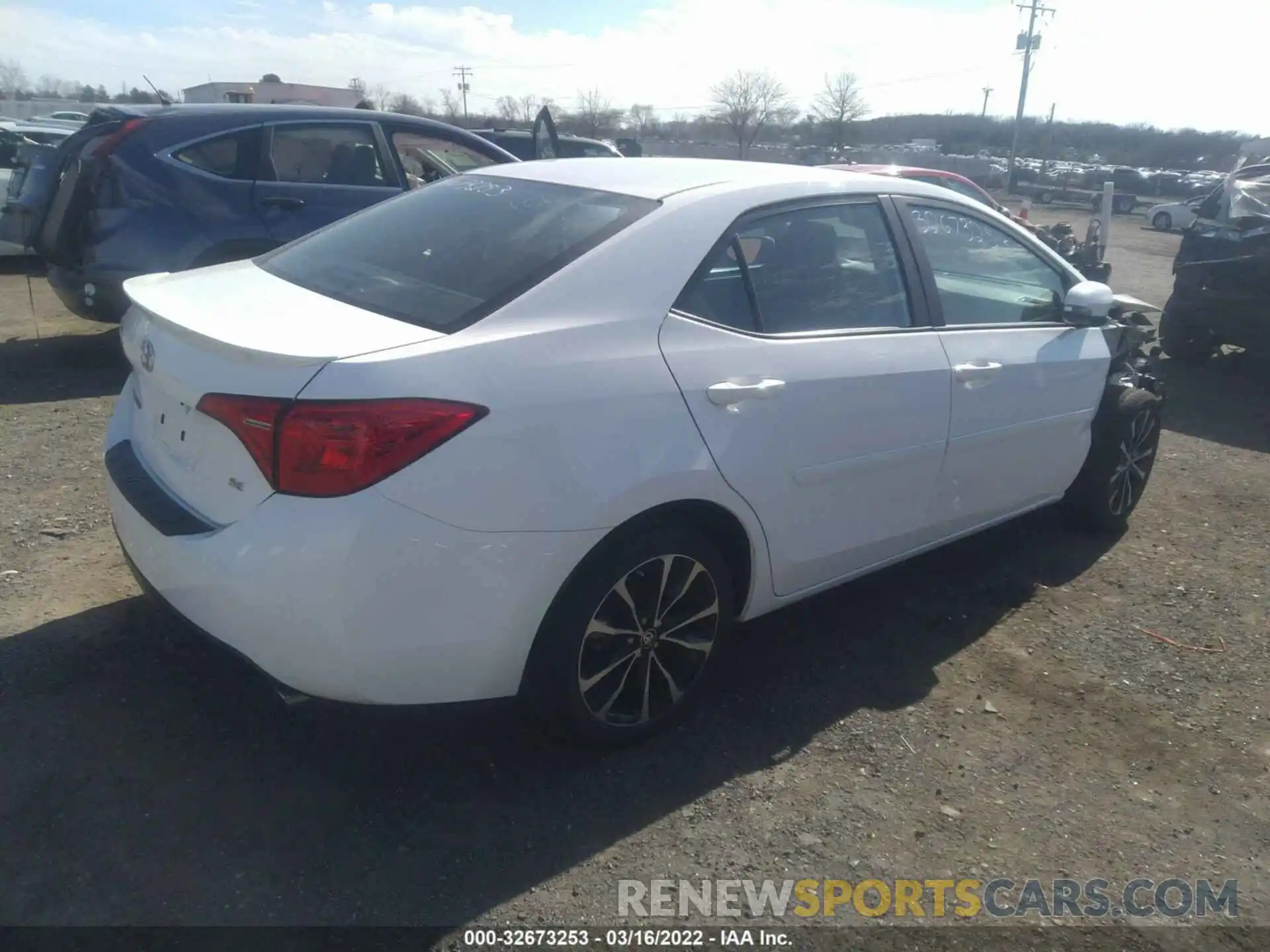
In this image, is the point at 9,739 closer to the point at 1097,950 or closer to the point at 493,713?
the point at 493,713

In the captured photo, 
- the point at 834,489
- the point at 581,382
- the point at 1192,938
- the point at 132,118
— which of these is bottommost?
the point at 1192,938

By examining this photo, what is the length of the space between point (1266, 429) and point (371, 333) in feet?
22.8

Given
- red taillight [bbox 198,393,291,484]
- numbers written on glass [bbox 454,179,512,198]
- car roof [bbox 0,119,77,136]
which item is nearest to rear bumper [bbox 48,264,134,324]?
numbers written on glass [bbox 454,179,512,198]

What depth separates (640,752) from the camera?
3021mm

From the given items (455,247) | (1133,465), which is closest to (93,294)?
(455,247)

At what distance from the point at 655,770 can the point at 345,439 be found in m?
1.35

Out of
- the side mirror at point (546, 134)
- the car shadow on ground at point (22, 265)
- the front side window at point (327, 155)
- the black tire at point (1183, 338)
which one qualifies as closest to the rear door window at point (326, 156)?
the front side window at point (327, 155)

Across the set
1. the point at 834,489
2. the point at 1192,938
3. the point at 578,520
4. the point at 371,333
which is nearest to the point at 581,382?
the point at 578,520

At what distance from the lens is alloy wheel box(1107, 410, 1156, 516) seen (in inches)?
188

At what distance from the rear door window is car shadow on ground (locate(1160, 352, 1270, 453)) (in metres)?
6.00

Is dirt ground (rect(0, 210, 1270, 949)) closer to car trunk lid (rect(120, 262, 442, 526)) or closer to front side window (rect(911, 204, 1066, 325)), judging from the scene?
car trunk lid (rect(120, 262, 442, 526))

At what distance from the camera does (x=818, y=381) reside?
313 cm

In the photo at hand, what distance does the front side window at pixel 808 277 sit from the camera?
3031 millimetres

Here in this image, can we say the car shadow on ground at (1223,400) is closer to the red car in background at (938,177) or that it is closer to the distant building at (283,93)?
the red car in background at (938,177)
